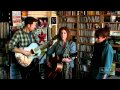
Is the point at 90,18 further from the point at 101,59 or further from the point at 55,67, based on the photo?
the point at 55,67

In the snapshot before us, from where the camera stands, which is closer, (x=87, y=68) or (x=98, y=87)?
(x=87, y=68)

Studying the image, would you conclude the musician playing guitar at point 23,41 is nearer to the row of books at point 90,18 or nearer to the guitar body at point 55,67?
the guitar body at point 55,67

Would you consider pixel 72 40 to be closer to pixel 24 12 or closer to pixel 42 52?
pixel 42 52

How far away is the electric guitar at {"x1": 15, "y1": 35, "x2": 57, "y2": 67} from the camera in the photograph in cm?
386

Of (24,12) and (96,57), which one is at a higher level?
(24,12)

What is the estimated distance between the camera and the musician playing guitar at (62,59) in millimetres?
3893

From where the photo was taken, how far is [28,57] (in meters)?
3.88

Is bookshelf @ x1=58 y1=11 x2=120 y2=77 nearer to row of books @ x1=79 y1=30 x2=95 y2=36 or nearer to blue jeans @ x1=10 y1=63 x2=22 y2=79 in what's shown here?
row of books @ x1=79 y1=30 x2=95 y2=36

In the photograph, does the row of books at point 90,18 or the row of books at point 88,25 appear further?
the row of books at point 90,18

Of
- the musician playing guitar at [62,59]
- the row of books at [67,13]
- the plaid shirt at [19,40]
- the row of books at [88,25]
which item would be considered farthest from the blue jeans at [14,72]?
the row of books at [88,25]

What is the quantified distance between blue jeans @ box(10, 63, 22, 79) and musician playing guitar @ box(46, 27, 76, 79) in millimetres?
458
